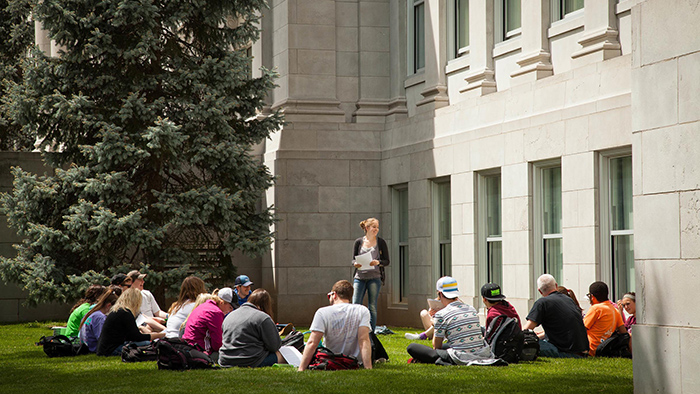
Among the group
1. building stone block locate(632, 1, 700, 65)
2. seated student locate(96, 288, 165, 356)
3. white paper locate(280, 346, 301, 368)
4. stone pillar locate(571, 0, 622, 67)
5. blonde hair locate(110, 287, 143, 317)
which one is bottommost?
white paper locate(280, 346, 301, 368)

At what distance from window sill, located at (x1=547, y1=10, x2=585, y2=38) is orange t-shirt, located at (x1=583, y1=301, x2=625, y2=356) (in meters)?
5.17

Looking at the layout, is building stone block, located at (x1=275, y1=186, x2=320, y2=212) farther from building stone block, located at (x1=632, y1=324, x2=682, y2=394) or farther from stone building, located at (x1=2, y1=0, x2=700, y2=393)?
building stone block, located at (x1=632, y1=324, x2=682, y2=394)

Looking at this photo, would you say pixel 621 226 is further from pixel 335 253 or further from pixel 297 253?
pixel 297 253

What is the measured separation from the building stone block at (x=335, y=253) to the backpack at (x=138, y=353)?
31.0 feet

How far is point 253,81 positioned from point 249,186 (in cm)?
230

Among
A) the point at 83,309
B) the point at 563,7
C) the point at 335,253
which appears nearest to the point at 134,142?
the point at 83,309

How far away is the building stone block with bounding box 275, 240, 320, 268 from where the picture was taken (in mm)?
22828

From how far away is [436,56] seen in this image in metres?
21.1

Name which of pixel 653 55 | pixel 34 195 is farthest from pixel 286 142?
pixel 653 55

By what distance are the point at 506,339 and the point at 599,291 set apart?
6.41 ft

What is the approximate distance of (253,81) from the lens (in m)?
21.2

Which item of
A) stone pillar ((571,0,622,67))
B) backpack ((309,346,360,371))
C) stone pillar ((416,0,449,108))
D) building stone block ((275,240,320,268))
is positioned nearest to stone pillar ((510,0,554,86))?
stone pillar ((571,0,622,67))

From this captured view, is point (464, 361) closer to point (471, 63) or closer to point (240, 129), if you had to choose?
point (471, 63)

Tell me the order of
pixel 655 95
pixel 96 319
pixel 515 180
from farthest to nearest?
pixel 515 180, pixel 96 319, pixel 655 95
